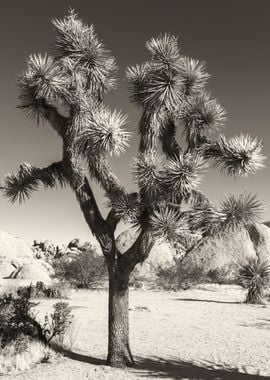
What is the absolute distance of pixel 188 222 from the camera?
20.5 ft

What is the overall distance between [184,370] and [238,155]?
11.2ft

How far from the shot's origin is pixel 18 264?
26750mm

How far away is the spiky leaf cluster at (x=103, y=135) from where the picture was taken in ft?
20.5

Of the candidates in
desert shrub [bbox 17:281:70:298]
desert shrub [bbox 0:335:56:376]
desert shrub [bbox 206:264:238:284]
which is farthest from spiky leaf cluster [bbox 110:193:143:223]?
desert shrub [bbox 206:264:238:284]

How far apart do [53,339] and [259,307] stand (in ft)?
26.9

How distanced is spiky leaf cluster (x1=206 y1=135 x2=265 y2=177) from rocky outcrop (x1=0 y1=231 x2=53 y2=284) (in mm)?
13612

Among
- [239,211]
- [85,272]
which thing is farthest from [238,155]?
[85,272]

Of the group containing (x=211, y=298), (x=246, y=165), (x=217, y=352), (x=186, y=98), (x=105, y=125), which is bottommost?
(x=217, y=352)

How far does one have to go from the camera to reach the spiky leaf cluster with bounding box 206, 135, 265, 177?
6.45 meters

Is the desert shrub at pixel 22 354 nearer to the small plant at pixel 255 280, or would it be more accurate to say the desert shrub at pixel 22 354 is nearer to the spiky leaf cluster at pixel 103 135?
the spiky leaf cluster at pixel 103 135

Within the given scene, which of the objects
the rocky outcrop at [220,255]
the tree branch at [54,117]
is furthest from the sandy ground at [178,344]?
the rocky outcrop at [220,255]

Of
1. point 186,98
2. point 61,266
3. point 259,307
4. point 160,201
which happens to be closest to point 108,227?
point 160,201

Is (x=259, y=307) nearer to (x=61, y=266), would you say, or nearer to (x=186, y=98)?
(x=186, y=98)

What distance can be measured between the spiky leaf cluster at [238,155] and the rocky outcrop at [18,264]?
44.7 ft
